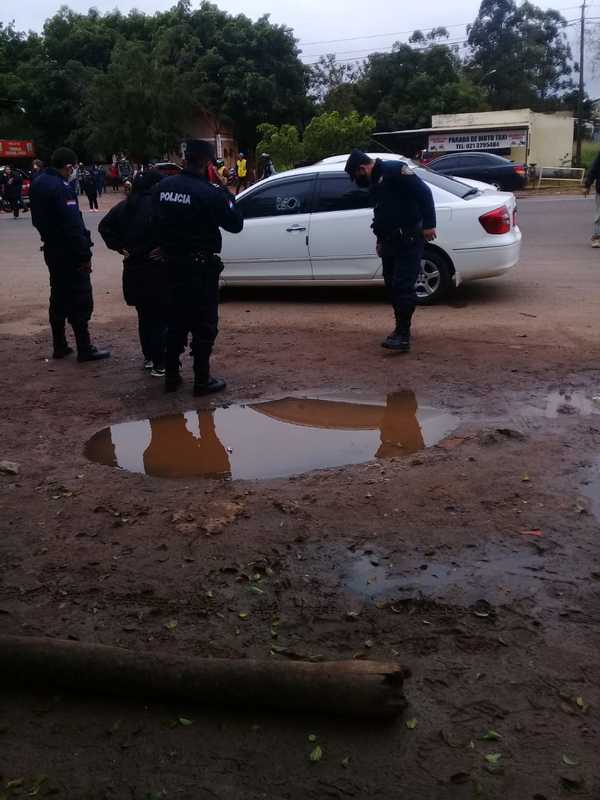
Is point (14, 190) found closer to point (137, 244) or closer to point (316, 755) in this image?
point (137, 244)

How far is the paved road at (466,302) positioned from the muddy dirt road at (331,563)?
792mm

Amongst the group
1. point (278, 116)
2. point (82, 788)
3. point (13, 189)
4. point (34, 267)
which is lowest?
point (82, 788)

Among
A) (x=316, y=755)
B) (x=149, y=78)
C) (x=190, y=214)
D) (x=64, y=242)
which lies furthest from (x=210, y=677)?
(x=149, y=78)

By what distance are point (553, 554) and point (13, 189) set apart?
95.0 ft

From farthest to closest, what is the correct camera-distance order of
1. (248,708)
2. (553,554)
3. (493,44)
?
(493,44)
(553,554)
(248,708)

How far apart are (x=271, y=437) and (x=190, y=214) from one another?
1.73m

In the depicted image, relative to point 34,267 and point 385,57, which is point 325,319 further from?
point 385,57

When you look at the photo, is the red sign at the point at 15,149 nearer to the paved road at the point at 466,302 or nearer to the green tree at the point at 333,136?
the green tree at the point at 333,136

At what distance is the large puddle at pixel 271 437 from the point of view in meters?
5.20

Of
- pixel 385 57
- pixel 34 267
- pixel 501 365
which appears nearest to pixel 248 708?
pixel 501 365

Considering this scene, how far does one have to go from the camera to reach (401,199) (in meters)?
7.11

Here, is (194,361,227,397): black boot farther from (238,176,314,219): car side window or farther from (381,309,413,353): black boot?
(238,176,314,219): car side window

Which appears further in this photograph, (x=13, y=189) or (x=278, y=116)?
(x=278, y=116)

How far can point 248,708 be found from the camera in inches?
109
